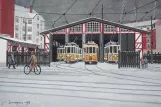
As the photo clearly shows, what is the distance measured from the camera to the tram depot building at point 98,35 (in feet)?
13.7

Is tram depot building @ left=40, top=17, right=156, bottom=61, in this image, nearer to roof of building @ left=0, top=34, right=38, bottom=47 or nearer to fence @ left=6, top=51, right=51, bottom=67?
fence @ left=6, top=51, right=51, bottom=67

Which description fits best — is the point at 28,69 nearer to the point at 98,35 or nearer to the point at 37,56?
the point at 37,56

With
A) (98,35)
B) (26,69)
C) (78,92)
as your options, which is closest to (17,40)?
(26,69)

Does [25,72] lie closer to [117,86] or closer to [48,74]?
[48,74]

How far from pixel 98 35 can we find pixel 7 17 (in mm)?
1891

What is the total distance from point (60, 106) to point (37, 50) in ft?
5.70

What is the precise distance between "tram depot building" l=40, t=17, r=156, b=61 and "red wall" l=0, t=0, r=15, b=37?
58cm

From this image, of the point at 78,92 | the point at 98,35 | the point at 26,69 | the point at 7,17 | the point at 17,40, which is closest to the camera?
the point at 78,92

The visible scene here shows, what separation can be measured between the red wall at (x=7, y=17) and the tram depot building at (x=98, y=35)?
577 mm

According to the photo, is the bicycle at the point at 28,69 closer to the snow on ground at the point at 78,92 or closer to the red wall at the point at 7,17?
the snow on ground at the point at 78,92

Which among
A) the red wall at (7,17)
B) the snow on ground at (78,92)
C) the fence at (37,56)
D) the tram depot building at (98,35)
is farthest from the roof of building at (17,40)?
the snow on ground at (78,92)

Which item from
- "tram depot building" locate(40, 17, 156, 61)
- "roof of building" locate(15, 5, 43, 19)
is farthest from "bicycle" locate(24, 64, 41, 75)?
"roof of building" locate(15, 5, 43, 19)

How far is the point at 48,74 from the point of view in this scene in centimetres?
440

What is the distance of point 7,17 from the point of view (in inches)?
149
